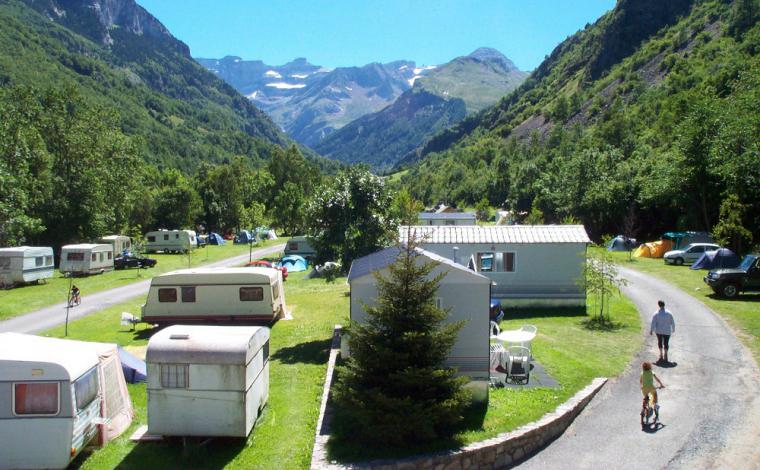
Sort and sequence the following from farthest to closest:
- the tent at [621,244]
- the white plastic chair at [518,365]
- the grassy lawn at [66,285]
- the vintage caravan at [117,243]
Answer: the vintage caravan at [117,243] → the tent at [621,244] → the grassy lawn at [66,285] → the white plastic chair at [518,365]

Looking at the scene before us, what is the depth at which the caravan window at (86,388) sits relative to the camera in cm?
1016

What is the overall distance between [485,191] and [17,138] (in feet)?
247

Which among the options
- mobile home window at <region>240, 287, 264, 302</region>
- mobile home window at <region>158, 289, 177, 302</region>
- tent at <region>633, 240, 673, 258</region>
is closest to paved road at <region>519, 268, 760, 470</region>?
mobile home window at <region>240, 287, 264, 302</region>

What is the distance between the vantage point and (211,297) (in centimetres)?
2133

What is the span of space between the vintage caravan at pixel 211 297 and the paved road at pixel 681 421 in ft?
41.6

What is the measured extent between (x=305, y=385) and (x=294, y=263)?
1059 inches

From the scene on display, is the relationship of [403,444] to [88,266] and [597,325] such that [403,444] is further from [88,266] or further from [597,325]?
[88,266]

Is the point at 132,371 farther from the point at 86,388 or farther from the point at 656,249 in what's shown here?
the point at 656,249

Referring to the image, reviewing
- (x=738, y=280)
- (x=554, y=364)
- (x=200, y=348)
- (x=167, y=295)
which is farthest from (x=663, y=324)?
(x=167, y=295)

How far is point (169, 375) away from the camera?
10742mm

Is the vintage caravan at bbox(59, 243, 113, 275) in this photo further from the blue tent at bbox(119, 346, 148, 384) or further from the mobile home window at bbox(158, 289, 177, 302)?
the blue tent at bbox(119, 346, 148, 384)

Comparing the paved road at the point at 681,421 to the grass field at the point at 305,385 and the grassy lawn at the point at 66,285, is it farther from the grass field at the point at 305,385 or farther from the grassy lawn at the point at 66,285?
the grassy lawn at the point at 66,285

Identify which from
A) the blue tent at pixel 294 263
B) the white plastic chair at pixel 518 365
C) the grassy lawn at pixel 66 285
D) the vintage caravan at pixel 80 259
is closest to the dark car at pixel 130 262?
the grassy lawn at pixel 66 285

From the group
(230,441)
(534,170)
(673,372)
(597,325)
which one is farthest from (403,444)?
(534,170)
